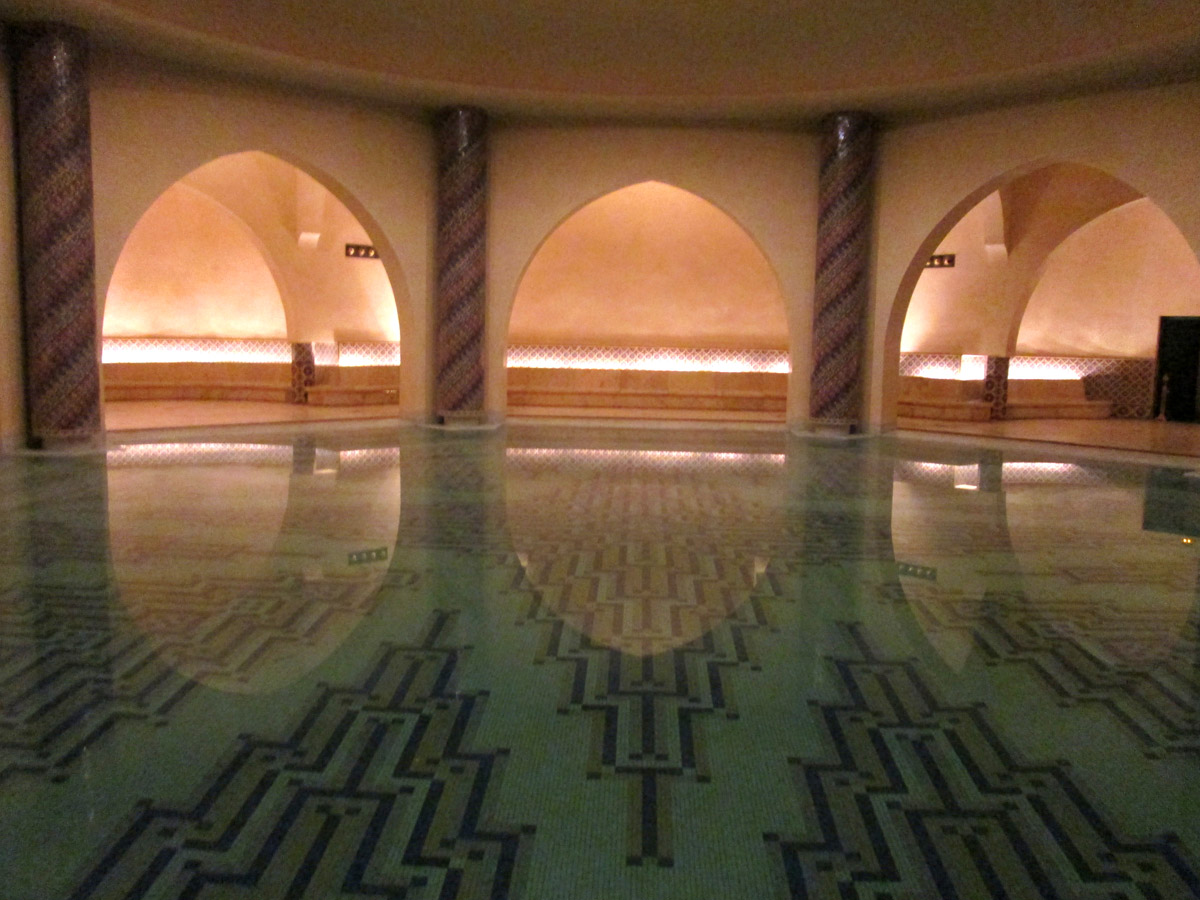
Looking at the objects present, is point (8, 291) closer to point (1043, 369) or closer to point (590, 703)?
point (590, 703)

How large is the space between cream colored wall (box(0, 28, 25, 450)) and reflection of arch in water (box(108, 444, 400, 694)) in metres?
→ 1.02

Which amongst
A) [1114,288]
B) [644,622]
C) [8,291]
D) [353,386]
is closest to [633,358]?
[353,386]

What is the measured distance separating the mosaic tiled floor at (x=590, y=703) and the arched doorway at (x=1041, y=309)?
772 cm

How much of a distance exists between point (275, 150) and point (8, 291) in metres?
2.70

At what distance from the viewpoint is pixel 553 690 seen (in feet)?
9.45

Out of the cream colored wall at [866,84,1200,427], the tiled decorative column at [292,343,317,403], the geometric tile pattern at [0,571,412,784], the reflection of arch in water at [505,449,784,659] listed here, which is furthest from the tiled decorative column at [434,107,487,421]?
the geometric tile pattern at [0,571,412,784]

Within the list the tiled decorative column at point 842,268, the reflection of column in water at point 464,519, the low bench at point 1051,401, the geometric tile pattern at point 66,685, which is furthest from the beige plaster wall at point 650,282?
the geometric tile pattern at point 66,685

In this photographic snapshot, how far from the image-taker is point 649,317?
47.0ft

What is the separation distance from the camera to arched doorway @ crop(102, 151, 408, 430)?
12.4 metres

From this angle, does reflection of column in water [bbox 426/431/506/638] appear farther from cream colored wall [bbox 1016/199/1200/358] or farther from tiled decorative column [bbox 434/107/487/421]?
cream colored wall [bbox 1016/199/1200/358]

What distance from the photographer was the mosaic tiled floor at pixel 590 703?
199cm

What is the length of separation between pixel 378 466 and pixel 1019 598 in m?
4.76

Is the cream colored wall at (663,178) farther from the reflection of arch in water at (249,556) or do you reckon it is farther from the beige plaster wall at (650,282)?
the reflection of arch in water at (249,556)

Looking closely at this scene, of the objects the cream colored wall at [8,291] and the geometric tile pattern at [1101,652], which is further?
the cream colored wall at [8,291]
